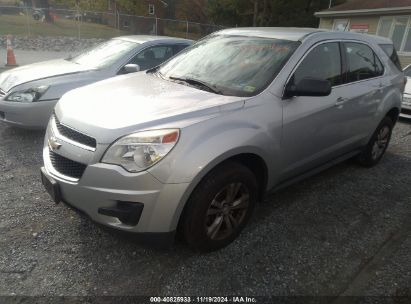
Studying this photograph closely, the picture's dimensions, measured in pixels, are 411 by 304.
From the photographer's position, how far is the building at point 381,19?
56.5 feet

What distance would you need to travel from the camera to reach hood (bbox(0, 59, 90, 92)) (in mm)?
5047

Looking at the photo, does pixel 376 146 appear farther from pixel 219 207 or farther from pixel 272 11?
pixel 272 11

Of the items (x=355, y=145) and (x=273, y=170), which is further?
(x=355, y=145)

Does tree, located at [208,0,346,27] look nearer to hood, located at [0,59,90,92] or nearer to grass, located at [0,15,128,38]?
grass, located at [0,15,128,38]

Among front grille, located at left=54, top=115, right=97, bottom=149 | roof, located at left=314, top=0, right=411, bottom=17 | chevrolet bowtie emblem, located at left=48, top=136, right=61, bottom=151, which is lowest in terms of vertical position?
chevrolet bowtie emblem, located at left=48, top=136, right=61, bottom=151

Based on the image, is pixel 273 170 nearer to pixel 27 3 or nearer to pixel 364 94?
pixel 364 94

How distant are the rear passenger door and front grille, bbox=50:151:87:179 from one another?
8.86ft

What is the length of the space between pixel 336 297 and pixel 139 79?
267cm

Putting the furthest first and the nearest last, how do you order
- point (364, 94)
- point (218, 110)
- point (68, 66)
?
point (68, 66)
point (364, 94)
point (218, 110)

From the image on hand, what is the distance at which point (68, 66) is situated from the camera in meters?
5.76

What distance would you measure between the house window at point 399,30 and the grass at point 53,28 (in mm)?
18314

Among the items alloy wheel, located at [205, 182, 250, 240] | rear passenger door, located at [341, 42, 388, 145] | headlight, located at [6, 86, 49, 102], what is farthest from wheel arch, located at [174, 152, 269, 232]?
headlight, located at [6, 86, 49, 102]

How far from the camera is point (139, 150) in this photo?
2396mm

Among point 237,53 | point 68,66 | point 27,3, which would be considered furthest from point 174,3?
point 237,53
